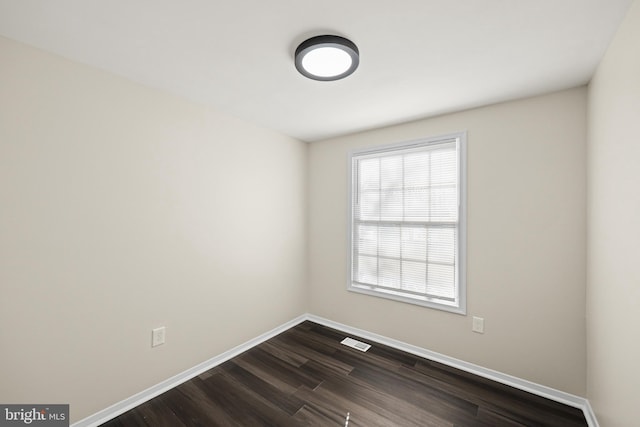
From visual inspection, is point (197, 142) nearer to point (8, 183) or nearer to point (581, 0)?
point (8, 183)

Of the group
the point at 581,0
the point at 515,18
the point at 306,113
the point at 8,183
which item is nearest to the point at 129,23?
the point at 8,183

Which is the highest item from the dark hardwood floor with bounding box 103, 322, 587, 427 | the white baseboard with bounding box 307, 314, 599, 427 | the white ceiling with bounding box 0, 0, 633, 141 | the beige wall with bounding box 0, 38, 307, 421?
the white ceiling with bounding box 0, 0, 633, 141

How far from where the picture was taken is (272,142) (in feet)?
9.87

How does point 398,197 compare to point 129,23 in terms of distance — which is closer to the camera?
point 129,23

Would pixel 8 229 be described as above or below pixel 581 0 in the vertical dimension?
below

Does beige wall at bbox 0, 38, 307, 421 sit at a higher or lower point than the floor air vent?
higher

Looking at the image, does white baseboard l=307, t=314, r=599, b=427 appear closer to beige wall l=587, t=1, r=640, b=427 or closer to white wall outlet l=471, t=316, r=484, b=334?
beige wall l=587, t=1, r=640, b=427

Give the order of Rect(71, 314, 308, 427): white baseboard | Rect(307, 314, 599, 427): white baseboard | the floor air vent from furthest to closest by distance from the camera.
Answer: the floor air vent, Rect(307, 314, 599, 427): white baseboard, Rect(71, 314, 308, 427): white baseboard

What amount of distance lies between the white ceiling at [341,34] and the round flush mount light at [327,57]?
4cm

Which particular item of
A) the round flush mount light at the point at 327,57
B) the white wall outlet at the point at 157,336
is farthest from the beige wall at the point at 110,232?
the round flush mount light at the point at 327,57

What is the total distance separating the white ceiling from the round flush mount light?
4 centimetres

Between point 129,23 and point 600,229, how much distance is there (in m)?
2.93

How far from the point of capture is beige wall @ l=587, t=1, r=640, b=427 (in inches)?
46.5

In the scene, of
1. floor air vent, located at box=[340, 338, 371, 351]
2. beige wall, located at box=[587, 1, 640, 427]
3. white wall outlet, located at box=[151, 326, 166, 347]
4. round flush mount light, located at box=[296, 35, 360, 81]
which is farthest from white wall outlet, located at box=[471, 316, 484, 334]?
white wall outlet, located at box=[151, 326, 166, 347]
